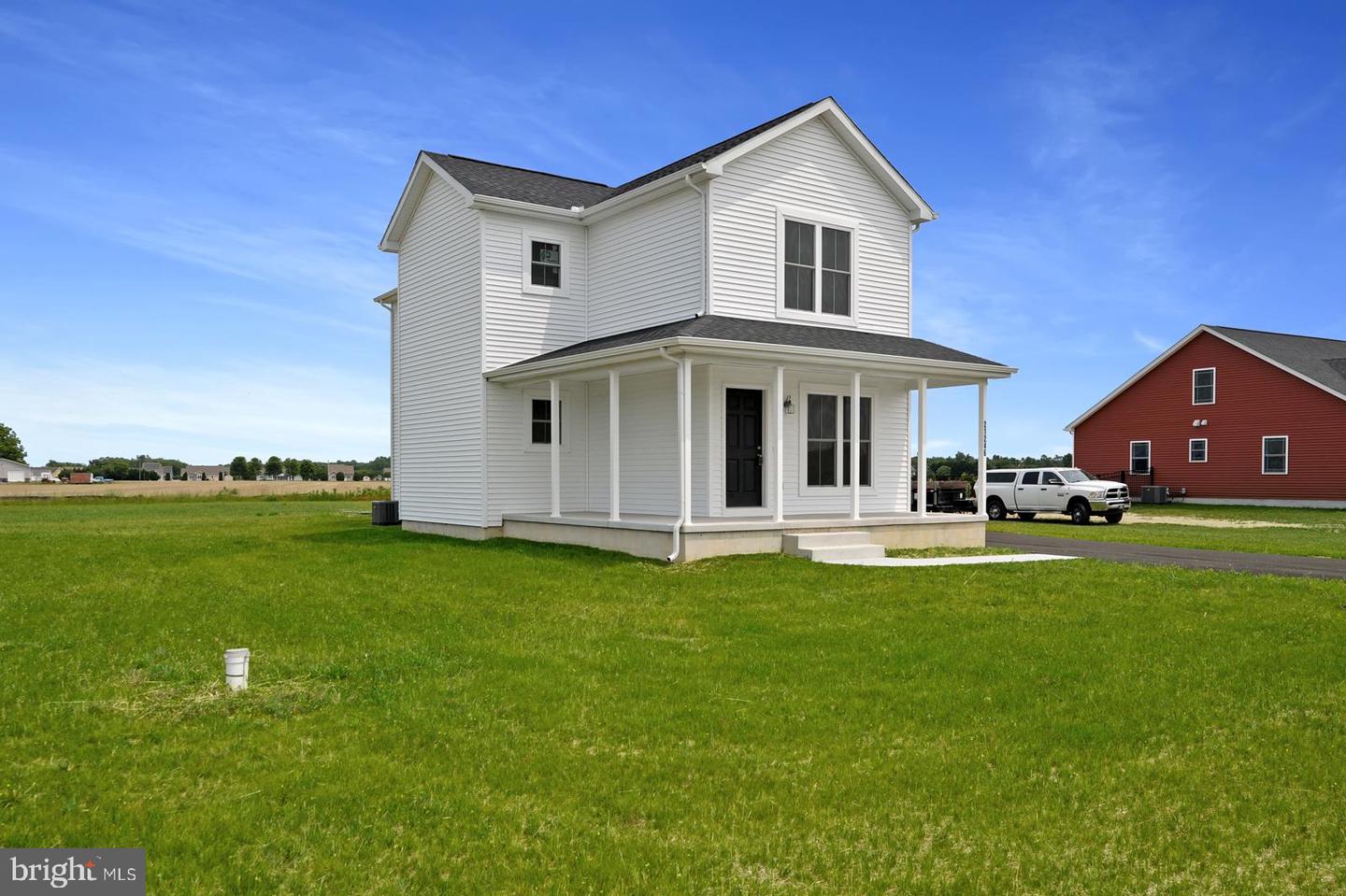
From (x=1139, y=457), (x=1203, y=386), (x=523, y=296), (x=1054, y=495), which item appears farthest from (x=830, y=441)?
(x=1139, y=457)

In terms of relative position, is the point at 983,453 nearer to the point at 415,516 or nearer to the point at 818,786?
the point at 415,516

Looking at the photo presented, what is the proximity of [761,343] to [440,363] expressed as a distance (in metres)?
8.89

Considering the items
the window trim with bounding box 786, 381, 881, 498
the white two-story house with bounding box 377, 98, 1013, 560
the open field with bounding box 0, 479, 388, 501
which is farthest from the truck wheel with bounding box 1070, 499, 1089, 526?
the open field with bounding box 0, 479, 388, 501

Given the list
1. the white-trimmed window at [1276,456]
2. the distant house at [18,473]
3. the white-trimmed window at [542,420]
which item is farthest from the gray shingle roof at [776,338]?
→ the distant house at [18,473]

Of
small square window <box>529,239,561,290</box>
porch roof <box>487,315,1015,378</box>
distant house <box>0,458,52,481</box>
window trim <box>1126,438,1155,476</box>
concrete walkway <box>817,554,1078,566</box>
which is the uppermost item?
small square window <box>529,239,561,290</box>

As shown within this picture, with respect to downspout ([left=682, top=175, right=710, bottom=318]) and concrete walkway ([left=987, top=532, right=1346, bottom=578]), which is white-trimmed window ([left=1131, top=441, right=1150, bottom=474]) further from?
downspout ([left=682, top=175, right=710, bottom=318])

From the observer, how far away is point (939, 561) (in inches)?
624

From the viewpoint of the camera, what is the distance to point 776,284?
18.4m

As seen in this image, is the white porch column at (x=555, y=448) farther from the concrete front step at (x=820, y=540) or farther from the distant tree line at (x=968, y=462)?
the distant tree line at (x=968, y=462)

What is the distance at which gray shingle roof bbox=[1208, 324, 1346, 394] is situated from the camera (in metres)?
38.0

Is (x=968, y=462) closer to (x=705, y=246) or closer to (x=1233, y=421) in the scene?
(x=1233, y=421)

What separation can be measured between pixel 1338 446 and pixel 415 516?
110 ft

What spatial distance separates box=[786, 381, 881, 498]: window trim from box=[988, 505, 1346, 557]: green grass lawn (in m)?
6.24

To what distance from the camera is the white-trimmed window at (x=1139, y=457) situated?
42625 millimetres
